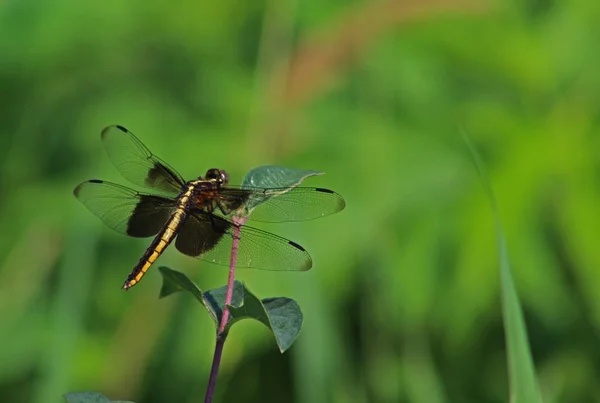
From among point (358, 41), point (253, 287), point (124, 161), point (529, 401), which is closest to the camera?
point (529, 401)

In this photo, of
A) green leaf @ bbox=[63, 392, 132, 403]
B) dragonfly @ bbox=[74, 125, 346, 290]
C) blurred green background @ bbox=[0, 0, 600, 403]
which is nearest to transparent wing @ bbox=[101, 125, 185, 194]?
dragonfly @ bbox=[74, 125, 346, 290]

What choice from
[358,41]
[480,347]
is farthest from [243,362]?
[358,41]

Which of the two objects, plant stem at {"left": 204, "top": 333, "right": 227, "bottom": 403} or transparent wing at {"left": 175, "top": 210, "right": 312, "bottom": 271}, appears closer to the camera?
plant stem at {"left": 204, "top": 333, "right": 227, "bottom": 403}

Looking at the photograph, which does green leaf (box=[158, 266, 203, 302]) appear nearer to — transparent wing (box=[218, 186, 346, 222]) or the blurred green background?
transparent wing (box=[218, 186, 346, 222])

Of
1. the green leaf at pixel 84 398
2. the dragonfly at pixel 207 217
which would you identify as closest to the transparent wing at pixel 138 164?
the dragonfly at pixel 207 217

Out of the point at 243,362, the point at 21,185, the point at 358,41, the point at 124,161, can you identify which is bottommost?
the point at 243,362

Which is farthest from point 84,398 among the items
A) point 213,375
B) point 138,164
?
point 138,164

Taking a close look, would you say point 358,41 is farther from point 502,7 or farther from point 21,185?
point 21,185
